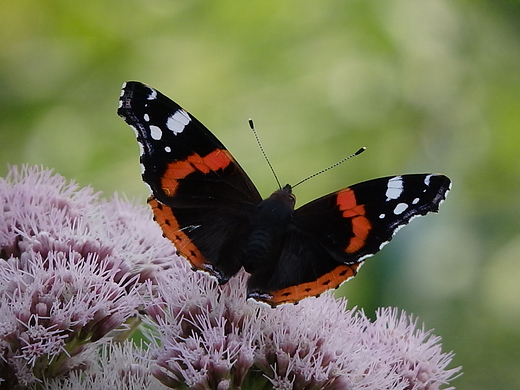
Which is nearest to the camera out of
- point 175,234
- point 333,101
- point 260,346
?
point 260,346

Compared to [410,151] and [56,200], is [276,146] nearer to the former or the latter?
[410,151]

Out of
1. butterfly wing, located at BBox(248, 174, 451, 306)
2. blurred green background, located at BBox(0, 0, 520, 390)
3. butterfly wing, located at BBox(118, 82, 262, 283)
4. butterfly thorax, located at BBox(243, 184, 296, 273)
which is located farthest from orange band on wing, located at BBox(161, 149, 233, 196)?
blurred green background, located at BBox(0, 0, 520, 390)

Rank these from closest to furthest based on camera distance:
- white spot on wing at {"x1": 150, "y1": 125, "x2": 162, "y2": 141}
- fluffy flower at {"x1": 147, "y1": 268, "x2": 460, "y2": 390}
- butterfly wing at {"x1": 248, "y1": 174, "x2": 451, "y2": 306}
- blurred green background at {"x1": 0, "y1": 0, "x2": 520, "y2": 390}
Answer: fluffy flower at {"x1": 147, "y1": 268, "x2": 460, "y2": 390}, butterfly wing at {"x1": 248, "y1": 174, "x2": 451, "y2": 306}, white spot on wing at {"x1": 150, "y1": 125, "x2": 162, "y2": 141}, blurred green background at {"x1": 0, "y1": 0, "x2": 520, "y2": 390}

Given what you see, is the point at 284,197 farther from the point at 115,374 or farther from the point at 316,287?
the point at 115,374

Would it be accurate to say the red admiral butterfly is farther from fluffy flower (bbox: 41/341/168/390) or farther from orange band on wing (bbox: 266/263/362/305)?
fluffy flower (bbox: 41/341/168/390)

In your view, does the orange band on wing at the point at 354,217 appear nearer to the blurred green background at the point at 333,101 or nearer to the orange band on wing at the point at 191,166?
the orange band on wing at the point at 191,166

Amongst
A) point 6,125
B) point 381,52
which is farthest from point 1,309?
point 381,52

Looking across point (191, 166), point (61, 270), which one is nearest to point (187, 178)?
point (191, 166)
